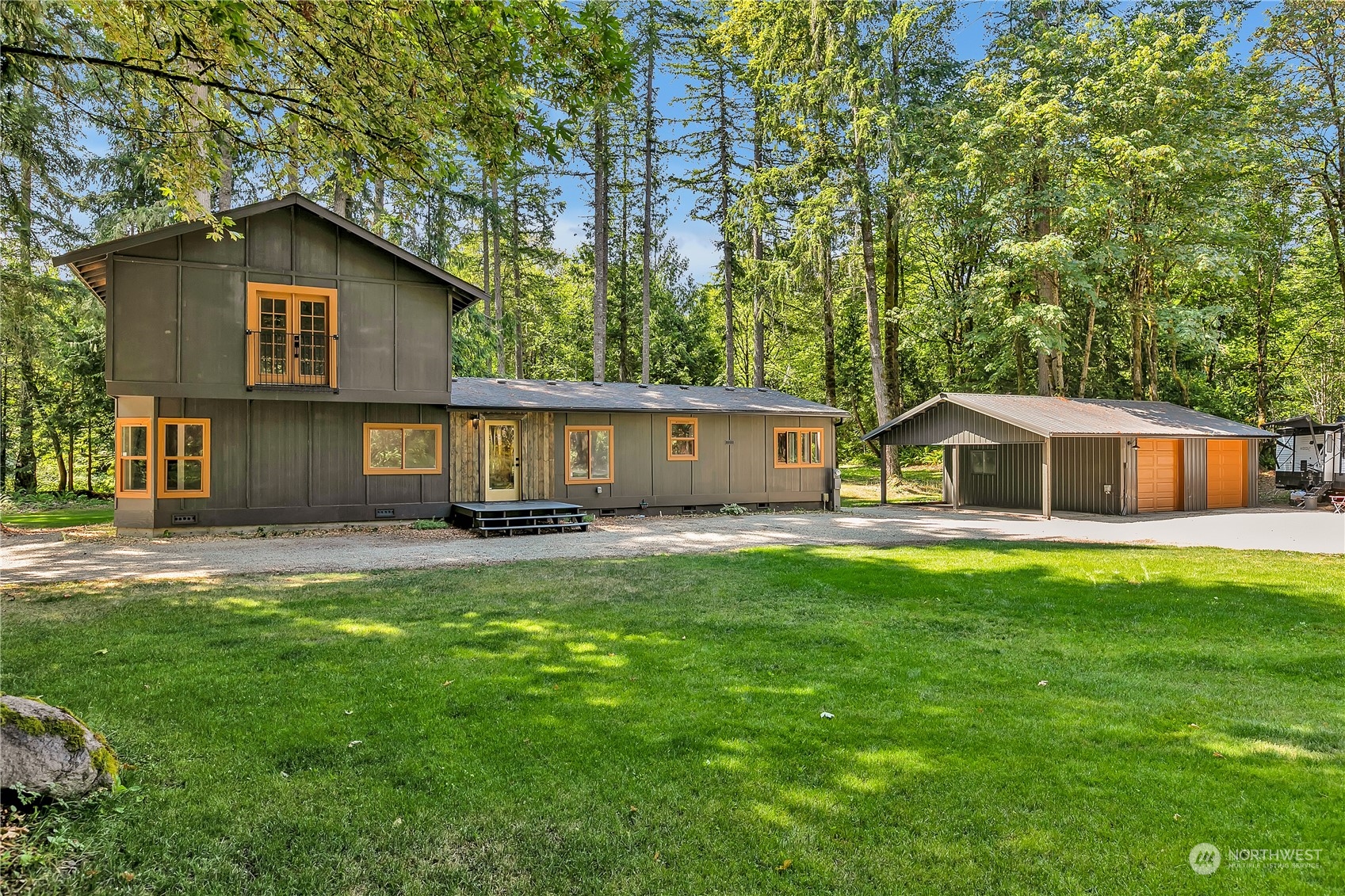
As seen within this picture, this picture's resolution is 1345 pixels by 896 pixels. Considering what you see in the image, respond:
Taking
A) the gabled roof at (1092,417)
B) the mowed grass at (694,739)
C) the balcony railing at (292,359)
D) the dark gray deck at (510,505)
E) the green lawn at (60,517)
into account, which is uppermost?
the balcony railing at (292,359)

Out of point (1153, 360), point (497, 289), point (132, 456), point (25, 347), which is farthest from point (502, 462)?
point (1153, 360)

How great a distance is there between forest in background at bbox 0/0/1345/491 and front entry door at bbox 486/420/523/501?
5.17 m

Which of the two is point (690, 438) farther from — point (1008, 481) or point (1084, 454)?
point (1084, 454)

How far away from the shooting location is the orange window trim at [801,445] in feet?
59.2

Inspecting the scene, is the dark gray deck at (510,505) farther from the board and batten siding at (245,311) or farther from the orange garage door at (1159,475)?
the orange garage door at (1159,475)

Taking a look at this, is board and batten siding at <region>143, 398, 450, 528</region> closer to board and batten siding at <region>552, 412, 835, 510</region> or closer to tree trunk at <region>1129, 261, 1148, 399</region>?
board and batten siding at <region>552, 412, 835, 510</region>

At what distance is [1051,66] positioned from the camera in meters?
20.9

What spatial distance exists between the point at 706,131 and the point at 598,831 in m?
25.1

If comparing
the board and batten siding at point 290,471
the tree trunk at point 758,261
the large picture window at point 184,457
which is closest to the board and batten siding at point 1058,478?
the tree trunk at point 758,261

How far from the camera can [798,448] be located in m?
18.3

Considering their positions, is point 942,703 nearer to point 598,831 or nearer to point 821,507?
point 598,831

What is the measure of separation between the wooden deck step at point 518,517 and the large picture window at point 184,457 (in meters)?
4.40

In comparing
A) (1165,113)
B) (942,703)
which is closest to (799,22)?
(1165,113)

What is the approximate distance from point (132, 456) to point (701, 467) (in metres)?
11.3
